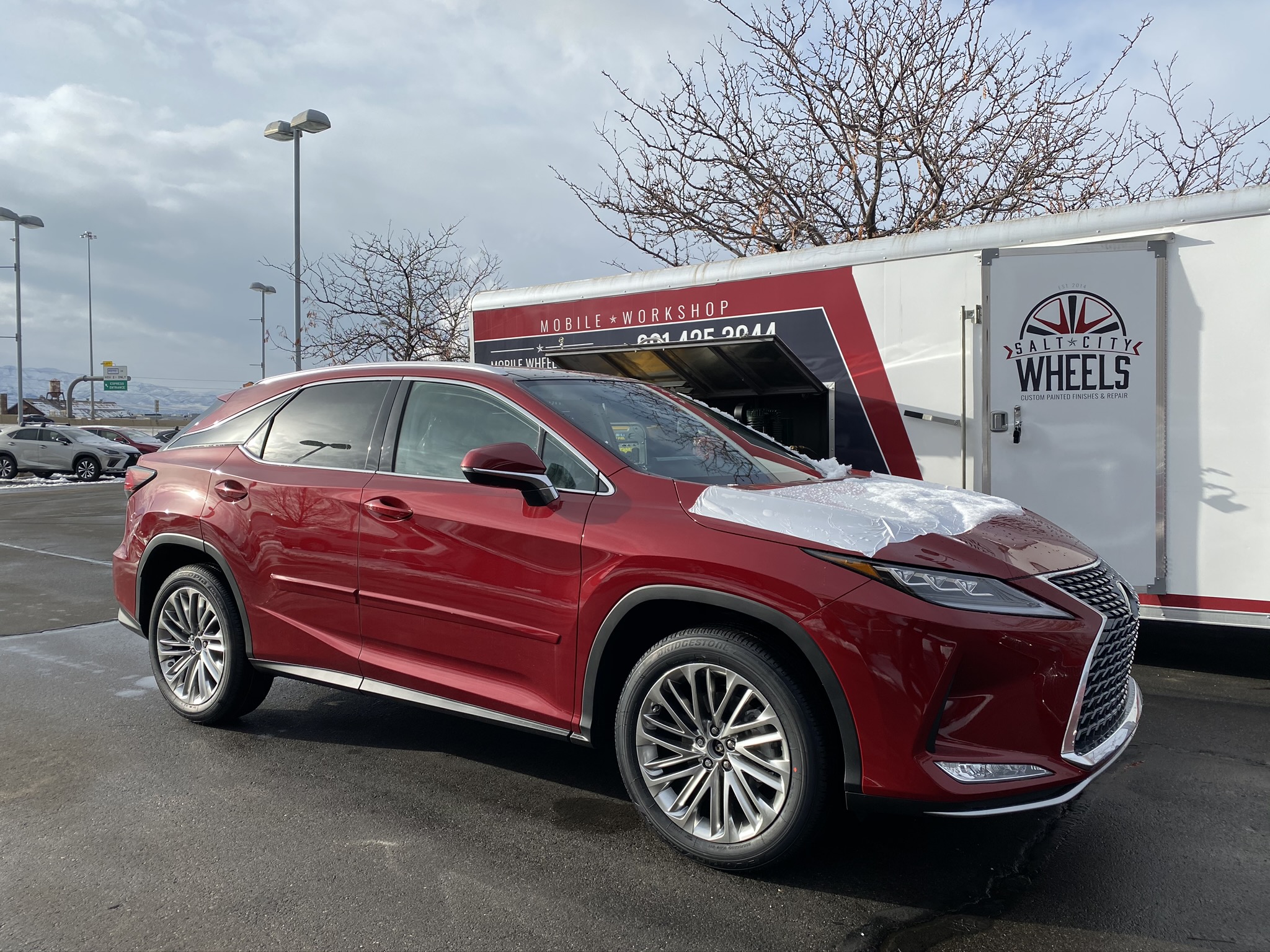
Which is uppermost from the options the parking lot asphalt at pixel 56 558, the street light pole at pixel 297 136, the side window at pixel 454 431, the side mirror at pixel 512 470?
the street light pole at pixel 297 136

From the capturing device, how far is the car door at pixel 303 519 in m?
4.04

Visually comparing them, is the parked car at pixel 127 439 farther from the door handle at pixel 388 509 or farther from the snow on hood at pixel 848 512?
the snow on hood at pixel 848 512

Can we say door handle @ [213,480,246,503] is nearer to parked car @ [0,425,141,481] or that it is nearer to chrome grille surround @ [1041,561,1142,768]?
chrome grille surround @ [1041,561,1142,768]

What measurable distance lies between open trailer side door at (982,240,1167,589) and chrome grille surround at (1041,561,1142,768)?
245 centimetres

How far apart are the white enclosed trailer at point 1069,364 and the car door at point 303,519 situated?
9.44 feet

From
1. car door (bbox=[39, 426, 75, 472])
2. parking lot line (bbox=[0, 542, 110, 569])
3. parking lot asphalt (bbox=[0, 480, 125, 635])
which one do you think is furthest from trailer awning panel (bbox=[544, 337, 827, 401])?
car door (bbox=[39, 426, 75, 472])

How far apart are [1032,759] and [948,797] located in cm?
28

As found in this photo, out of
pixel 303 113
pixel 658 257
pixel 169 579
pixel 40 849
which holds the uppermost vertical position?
pixel 303 113

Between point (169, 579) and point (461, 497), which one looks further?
point (169, 579)

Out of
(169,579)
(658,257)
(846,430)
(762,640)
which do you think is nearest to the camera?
(762,640)

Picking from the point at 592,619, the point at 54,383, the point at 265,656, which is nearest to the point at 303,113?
the point at 265,656

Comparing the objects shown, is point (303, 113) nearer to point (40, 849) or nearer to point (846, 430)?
point (846, 430)

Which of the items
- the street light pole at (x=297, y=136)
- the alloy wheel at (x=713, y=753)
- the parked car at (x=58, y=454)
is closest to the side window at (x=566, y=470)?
the alloy wheel at (x=713, y=753)

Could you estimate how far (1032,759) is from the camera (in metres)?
2.80
